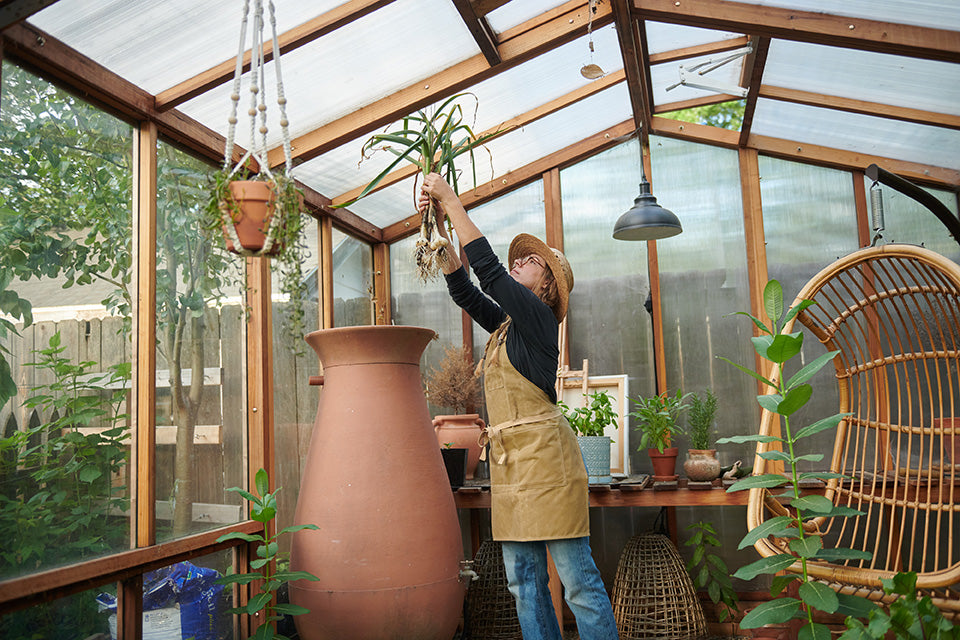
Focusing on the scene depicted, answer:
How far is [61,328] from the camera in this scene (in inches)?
93.9

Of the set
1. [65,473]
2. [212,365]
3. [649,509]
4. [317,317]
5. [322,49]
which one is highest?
[322,49]

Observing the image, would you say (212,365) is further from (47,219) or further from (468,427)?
(468,427)

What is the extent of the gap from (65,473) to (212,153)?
1.51 m

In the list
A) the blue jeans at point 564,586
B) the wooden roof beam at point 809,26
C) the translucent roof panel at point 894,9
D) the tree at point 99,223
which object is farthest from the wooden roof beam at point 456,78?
the blue jeans at point 564,586

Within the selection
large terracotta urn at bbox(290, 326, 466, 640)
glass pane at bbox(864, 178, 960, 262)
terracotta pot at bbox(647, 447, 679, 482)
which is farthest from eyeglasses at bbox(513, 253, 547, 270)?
glass pane at bbox(864, 178, 960, 262)

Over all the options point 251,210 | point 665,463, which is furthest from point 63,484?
point 665,463

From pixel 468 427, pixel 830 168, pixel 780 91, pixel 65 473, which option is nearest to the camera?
pixel 65 473

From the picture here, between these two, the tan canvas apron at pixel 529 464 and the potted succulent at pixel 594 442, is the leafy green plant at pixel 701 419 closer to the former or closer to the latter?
the potted succulent at pixel 594 442

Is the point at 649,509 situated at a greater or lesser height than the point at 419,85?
lesser

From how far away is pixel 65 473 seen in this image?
2.34m

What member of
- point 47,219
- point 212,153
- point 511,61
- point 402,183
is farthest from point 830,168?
point 47,219

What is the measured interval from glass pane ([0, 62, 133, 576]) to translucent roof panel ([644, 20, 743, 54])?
8.68ft

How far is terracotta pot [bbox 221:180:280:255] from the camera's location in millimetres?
1782

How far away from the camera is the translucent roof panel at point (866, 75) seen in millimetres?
3506
